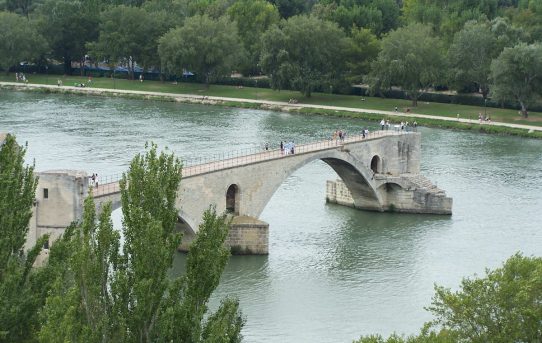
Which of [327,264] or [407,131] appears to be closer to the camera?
[327,264]

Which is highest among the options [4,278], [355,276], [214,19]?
[214,19]

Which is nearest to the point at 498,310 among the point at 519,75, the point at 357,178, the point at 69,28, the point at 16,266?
the point at 16,266

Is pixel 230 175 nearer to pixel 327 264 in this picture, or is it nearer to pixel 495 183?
pixel 327 264

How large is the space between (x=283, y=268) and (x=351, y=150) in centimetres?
1371

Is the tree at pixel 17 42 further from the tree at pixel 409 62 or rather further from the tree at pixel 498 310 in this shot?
the tree at pixel 498 310

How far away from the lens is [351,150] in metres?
59.1

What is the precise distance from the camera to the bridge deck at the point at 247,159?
43356 mm

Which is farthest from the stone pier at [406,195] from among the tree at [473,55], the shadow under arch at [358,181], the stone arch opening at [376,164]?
the tree at [473,55]

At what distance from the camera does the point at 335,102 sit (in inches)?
4171

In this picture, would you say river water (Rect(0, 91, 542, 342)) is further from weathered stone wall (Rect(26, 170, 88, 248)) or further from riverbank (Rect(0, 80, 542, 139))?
weathered stone wall (Rect(26, 170, 88, 248))

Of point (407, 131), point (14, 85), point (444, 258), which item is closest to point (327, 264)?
point (444, 258)

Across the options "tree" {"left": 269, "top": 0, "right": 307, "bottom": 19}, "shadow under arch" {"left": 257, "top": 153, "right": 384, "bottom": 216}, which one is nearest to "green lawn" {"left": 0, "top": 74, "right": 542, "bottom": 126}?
"tree" {"left": 269, "top": 0, "right": 307, "bottom": 19}

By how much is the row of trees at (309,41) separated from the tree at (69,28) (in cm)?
12

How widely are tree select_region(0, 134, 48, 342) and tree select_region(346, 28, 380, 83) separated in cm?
7773
